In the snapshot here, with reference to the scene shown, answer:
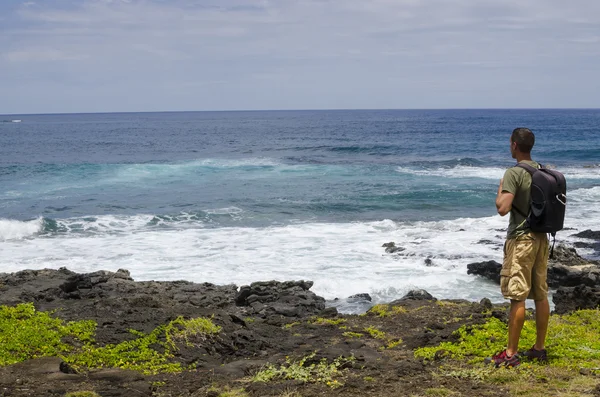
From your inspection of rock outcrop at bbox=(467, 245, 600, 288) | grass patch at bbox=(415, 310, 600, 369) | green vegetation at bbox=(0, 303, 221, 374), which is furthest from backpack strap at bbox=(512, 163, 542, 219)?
rock outcrop at bbox=(467, 245, 600, 288)

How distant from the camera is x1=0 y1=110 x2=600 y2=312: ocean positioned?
57.6 ft

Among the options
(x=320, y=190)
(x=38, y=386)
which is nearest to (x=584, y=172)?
(x=320, y=190)

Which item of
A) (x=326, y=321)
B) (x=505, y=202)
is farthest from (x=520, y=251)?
Result: (x=326, y=321)

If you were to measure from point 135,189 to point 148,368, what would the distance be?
97.0ft

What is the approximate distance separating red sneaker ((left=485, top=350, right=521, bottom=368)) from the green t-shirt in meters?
1.29

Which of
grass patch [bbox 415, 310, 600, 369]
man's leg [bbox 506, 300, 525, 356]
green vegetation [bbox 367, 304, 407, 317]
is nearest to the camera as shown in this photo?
man's leg [bbox 506, 300, 525, 356]

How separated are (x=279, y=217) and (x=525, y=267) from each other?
20.3 m

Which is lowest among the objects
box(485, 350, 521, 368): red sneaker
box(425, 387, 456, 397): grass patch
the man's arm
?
box(425, 387, 456, 397): grass patch

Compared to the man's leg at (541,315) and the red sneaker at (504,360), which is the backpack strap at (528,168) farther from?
the red sneaker at (504,360)

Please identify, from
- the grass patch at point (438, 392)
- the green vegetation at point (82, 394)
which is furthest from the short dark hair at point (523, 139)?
the green vegetation at point (82, 394)

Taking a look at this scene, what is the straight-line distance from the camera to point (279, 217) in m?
26.9

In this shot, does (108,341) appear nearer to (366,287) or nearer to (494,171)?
(366,287)

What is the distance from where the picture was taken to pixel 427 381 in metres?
6.84

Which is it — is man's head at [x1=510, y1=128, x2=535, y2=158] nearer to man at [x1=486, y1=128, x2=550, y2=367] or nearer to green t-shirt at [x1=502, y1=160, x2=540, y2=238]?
man at [x1=486, y1=128, x2=550, y2=367]
